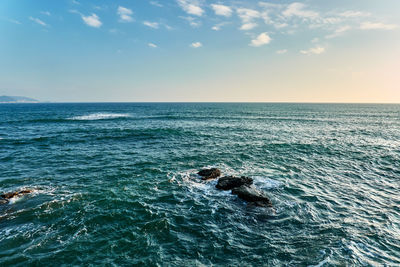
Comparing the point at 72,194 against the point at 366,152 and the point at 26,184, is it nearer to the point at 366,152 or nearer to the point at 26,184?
the point at 26,184

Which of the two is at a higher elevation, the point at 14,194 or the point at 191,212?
the point at 14,194

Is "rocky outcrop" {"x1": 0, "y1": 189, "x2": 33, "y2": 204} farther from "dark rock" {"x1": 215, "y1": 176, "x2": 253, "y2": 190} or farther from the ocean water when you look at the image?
"dark rock" {"x1": 215, "y1": 176, "x2": 253, "y2": 190}

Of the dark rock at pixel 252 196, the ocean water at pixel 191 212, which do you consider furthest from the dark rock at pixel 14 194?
the dark rock at pixel 252 196

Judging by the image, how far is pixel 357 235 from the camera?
39.0 ft

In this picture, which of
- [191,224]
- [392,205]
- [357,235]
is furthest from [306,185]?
[191,224]

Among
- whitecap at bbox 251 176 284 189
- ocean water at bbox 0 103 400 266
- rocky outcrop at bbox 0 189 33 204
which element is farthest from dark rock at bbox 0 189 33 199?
whitecap at bbox 251 176 284 189

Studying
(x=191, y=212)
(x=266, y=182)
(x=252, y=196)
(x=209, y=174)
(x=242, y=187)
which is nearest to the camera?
(x=191, y=212)

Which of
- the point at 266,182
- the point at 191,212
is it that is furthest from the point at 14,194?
the point at 266,182

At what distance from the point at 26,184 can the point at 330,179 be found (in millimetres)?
30615

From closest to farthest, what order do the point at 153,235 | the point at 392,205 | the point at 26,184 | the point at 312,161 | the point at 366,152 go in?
the point at 153,235
the point at 392,205
the point at 26,184
the point at 312,161
the point at 366,152

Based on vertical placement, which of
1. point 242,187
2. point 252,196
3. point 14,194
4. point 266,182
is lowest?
point 266,182

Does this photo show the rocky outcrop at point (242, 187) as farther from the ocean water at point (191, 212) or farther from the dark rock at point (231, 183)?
the ocean water at point (191, 212)

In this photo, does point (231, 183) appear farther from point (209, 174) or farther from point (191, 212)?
point (191, 212)

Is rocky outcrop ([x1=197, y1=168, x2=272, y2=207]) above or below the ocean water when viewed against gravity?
above
